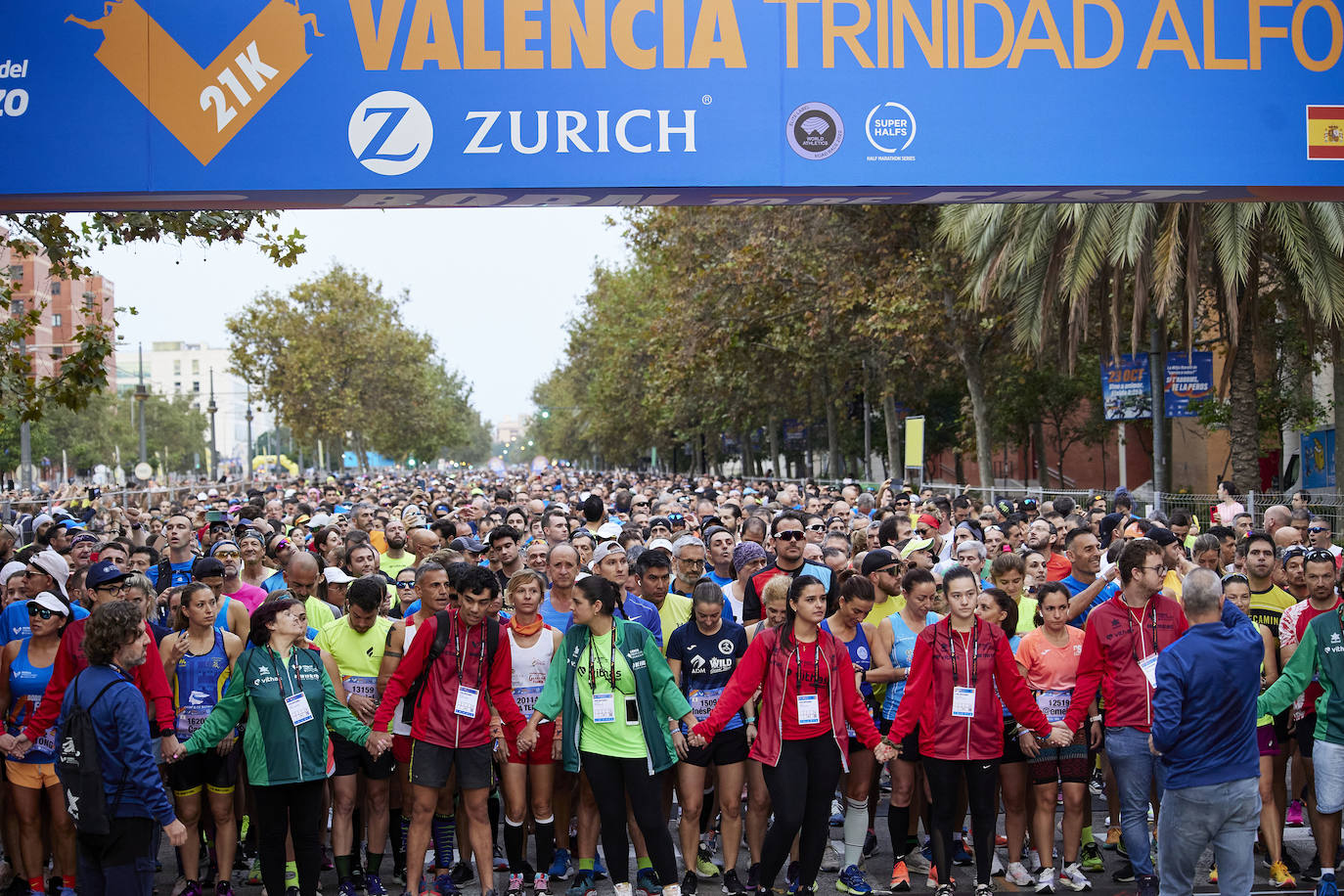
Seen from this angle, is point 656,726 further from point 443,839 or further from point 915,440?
point 915,440

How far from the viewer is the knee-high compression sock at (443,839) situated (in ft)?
25.6

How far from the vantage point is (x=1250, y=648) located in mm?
6266

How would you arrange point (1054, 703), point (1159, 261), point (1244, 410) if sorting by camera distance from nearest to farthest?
point (1054, 703)
point (1159, 261)
point (1244, 410)

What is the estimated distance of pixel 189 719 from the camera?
7.69 m

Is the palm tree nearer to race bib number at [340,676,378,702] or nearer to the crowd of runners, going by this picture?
the crowd of runners

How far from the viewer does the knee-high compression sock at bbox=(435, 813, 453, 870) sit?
7.81 meters

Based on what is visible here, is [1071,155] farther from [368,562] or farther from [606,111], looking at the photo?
[368,562]

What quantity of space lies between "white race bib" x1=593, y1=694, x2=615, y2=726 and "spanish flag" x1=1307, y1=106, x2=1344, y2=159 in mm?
5191

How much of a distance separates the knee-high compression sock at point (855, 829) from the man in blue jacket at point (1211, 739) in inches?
78.6

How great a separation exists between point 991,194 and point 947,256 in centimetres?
2105

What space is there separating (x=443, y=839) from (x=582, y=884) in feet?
2.90

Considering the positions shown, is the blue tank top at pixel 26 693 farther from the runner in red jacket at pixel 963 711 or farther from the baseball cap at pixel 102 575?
the runner in red jacket at pixel 963 711

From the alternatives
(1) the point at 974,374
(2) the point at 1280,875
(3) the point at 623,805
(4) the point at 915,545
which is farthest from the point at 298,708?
(1) the point at 974,374

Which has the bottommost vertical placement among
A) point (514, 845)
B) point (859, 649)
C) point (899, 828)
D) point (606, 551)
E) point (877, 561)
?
point (514, 845)
